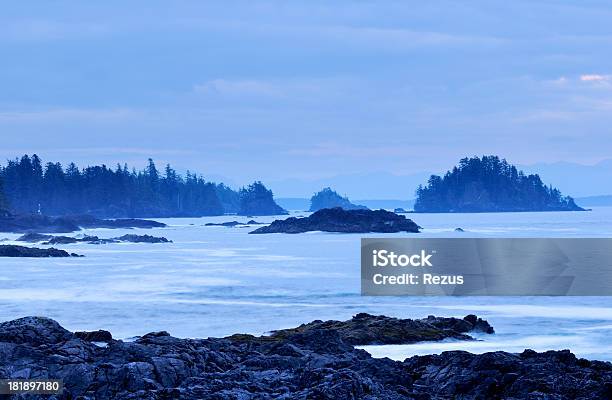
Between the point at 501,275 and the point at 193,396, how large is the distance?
45.9m

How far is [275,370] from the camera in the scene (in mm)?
17875

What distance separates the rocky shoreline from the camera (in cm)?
1631

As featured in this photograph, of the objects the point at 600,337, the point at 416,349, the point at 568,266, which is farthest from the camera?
the point at 568,266

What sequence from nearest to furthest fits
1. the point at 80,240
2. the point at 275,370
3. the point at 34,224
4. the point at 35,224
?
the point at 275,370 → the point at 80,240 → the point at 35,224 → the point at 34,224

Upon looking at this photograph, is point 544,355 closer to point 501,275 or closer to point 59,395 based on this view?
point 59,395

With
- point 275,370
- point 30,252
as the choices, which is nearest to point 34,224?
point 30,252

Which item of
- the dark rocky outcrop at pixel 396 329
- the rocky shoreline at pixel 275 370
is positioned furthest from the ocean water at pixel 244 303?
the rocky shoreline at pixel 275 370

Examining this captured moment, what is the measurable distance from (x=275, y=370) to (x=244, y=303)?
82.8 ft

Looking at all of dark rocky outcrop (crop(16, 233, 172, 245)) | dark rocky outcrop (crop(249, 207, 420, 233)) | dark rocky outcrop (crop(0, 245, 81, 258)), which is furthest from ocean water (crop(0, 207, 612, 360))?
dark rocky outcrop (crop(249, 207, 420, 233))

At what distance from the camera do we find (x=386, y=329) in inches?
1078

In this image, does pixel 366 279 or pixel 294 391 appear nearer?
→ pixel 294 391

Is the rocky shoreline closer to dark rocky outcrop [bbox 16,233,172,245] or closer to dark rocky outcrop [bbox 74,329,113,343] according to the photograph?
dark rocky outcrop [bbox 74,329,113,343]

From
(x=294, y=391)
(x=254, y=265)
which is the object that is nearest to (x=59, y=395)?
(x=294, y=391)

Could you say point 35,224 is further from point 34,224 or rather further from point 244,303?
point 244,303
